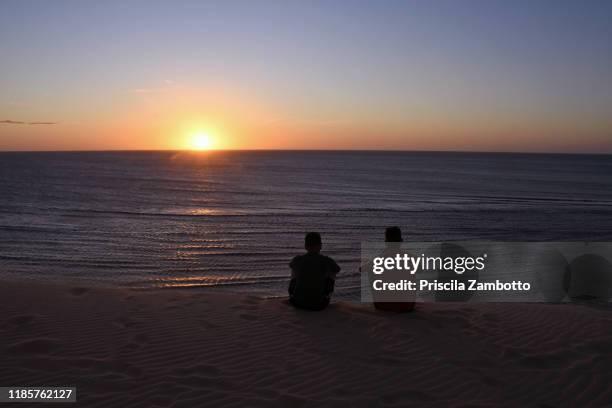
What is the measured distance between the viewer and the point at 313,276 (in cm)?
776

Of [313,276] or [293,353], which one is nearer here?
[293,353]

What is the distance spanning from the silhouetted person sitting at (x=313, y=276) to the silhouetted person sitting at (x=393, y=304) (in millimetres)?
908

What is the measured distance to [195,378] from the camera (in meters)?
5.37

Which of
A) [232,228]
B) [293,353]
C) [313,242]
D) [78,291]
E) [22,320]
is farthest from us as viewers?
[232,228]

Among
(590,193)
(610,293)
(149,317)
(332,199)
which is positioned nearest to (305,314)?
(149,317)

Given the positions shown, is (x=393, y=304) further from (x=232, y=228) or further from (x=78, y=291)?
(x=232, y=228)

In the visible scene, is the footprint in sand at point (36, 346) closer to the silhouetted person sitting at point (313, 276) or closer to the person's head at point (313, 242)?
the silhouetted person sitting at point (313, 276)

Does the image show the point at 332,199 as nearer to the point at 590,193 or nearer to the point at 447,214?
the point at 447,214

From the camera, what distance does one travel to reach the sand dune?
16.7 feet

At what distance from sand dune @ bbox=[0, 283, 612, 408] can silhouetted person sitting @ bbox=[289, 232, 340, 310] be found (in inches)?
9.3
